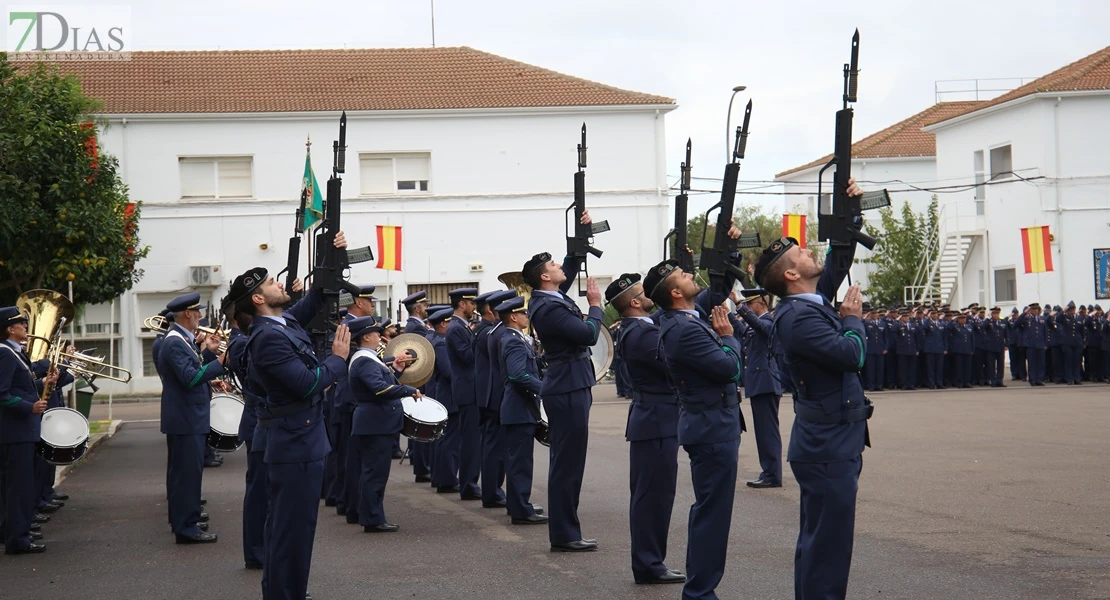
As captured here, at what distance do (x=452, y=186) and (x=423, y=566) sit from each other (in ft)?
84.0

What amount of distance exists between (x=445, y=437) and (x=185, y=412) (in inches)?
141

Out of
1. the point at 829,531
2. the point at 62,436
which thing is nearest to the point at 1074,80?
the point at 62,436

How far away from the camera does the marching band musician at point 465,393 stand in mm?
12773

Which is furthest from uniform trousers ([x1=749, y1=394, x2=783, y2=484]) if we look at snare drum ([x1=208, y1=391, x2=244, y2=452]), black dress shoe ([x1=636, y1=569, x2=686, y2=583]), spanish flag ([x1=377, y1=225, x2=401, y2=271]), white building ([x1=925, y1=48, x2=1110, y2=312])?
white building ([x1=925, y1=48, x2=1110, y2=312])

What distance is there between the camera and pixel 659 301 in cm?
779

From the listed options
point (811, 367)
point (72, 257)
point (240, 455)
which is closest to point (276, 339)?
point (811, 367)

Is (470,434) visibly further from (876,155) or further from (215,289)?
(876,155)

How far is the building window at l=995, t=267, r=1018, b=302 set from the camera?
127 feet

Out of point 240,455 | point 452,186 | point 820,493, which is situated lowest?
point 240,455

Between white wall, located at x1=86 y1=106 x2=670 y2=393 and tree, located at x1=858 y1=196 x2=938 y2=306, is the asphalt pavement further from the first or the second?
tree, located at x1=858 y1=196 x2=938 y2=306

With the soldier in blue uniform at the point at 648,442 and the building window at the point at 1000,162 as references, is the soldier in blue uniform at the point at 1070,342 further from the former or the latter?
the soldier in blue uniform at the point at 648,442

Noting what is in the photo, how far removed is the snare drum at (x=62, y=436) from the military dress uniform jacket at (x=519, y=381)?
3.78m

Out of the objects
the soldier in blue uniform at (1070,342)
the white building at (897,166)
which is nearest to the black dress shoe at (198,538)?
the soldier in blue uniform at (1070,342)

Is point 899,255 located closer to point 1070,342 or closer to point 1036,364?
point 1070,342
